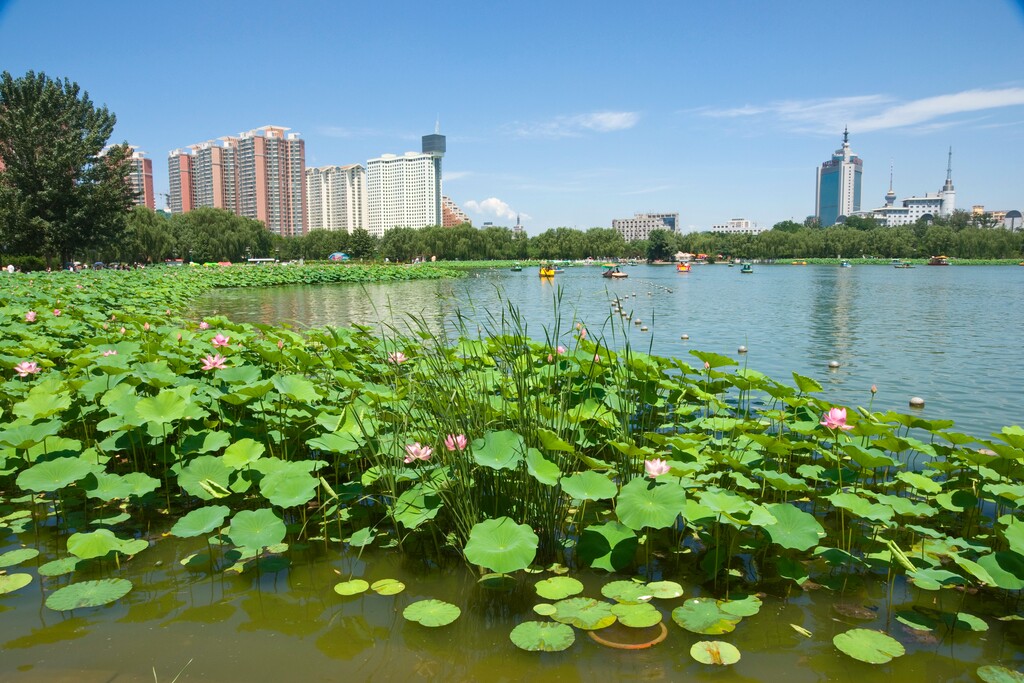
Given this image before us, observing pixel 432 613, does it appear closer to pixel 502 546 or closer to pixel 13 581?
pixel 502 546

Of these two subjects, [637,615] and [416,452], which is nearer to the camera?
[637,615]

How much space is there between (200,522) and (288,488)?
264 mm

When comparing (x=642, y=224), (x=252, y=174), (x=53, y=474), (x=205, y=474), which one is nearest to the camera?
(x=53, y=474)

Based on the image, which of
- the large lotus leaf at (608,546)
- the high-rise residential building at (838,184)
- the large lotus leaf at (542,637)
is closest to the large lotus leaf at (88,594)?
the large lotus leaf at (542,637)

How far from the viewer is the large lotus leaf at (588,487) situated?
5.93 feet

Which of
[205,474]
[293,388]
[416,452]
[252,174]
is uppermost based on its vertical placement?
[252,174]

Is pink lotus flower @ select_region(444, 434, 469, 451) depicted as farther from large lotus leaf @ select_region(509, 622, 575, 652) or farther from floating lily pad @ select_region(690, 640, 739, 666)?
floating lily pad @ select_region(690, 640, 739, 666)

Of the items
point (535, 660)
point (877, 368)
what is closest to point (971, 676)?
point (535, 660)

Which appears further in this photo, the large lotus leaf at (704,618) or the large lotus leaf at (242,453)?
the large lotus leaf at (242,453)

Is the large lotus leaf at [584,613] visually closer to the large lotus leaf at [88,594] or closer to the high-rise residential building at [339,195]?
the large lotus leaf at [88,594]

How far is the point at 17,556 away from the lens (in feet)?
6.40

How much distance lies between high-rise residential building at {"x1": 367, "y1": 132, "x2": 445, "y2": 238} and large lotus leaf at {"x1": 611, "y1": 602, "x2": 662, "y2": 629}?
401ft

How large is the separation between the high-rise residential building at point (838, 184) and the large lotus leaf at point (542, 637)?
19062 centimetres

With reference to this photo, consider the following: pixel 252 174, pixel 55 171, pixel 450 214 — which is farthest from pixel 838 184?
pixel 55 171
